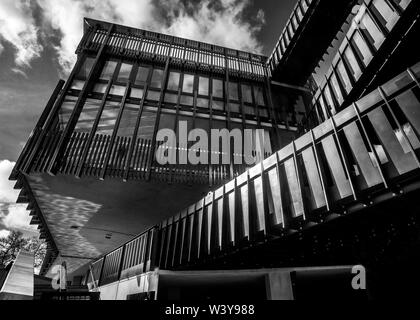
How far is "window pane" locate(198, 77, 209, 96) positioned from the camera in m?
15.1

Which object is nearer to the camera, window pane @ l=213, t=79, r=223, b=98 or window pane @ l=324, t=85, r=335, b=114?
window pane @ l=324, t=85, r=335, b=114

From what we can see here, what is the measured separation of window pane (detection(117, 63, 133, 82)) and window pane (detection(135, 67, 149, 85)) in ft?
1.74

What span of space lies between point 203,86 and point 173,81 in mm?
1875

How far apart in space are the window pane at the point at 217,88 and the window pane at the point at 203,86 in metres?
0.47

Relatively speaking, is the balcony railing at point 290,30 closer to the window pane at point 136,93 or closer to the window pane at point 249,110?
the window pane at point 249,110

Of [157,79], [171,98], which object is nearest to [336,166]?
[171,98]

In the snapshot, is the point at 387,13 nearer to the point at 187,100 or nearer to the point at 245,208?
the point at 245,208

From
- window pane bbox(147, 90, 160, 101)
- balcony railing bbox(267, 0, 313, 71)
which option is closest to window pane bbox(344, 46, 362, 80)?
balcony railing bbox(267, 0, 313, 71)

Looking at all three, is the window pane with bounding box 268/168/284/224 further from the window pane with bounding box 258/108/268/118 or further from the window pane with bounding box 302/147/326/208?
the window pane with bounding box 258/108/268/118

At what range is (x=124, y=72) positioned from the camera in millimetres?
14492

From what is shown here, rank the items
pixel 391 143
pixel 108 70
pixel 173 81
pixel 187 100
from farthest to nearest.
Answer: pixel 173 81, pixel 187 100, pixel 108 70, pixel 391 143

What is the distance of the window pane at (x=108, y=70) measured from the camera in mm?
13998
